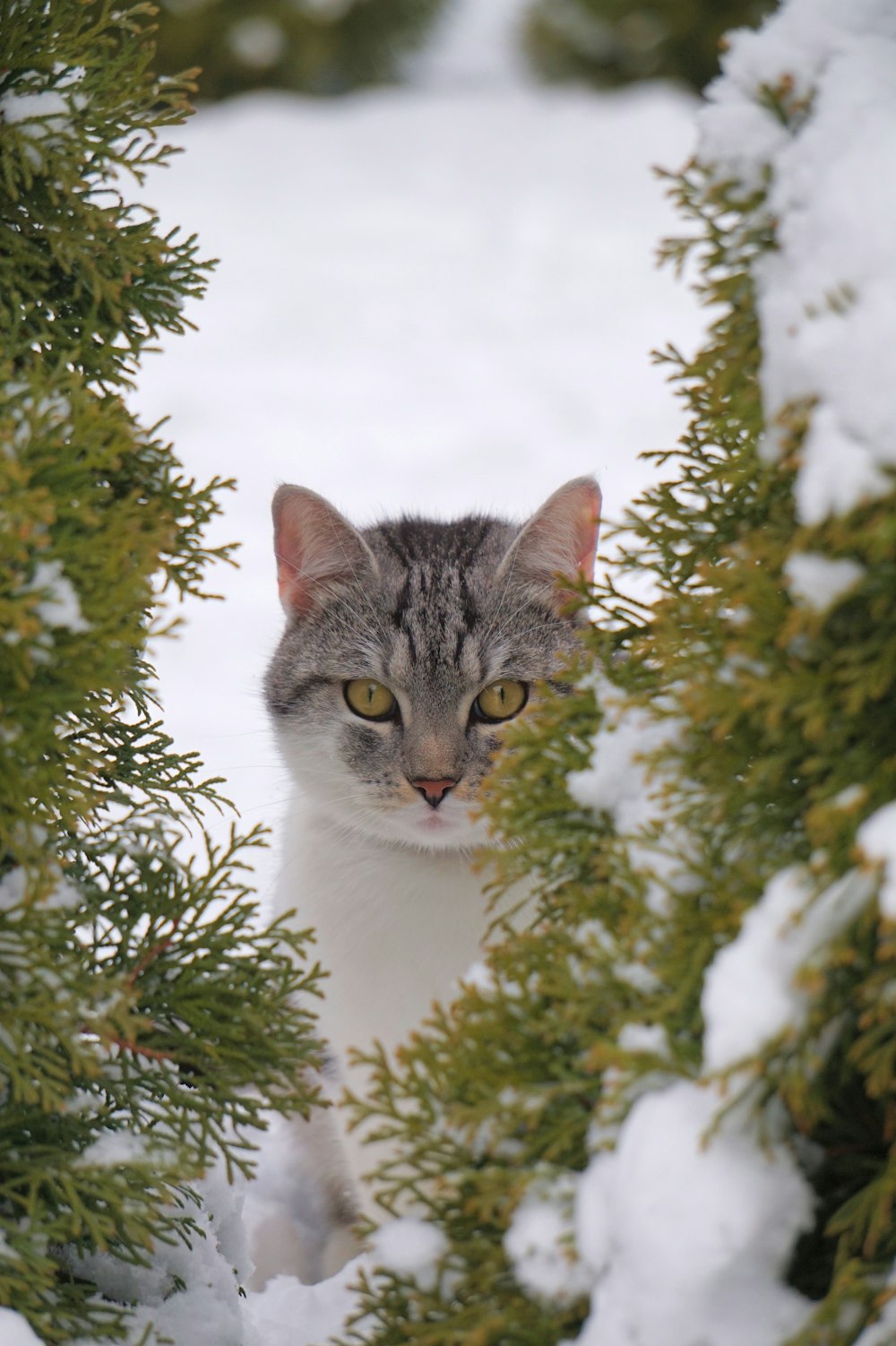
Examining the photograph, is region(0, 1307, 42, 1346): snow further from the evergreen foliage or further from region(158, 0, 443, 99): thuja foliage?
the evergreen foliage

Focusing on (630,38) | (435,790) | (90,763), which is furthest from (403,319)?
(90,763)

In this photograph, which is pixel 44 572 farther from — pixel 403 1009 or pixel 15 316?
pixel 403 1009

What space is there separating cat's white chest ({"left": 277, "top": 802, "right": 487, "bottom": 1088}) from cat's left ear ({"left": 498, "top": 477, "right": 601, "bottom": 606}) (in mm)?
414

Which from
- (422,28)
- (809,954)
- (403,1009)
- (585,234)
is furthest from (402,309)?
(809,954)

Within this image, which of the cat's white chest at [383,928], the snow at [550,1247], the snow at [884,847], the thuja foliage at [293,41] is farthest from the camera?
the thuja foliage at [293,41]

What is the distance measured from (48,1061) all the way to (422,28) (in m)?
7.62

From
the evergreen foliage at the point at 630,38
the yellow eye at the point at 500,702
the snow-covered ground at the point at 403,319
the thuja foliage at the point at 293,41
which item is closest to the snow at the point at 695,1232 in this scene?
the yellow eye at the point at 500,702

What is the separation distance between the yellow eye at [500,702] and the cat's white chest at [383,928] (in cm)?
20

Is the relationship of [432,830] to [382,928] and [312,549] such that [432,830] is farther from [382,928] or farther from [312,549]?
[312,549]

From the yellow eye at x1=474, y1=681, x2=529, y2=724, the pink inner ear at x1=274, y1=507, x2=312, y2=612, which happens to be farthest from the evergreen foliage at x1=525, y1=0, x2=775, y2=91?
the yellow eye at x1=474, y1=681, x2=529, y2=724

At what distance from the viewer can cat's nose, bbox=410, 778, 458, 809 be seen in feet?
5.42

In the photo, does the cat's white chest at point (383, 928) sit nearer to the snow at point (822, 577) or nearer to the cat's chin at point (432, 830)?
the cat's chin at point (432, 830)

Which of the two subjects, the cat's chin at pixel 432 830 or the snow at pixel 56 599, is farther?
the cat's chin at pixel 432 830

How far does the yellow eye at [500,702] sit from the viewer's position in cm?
175
